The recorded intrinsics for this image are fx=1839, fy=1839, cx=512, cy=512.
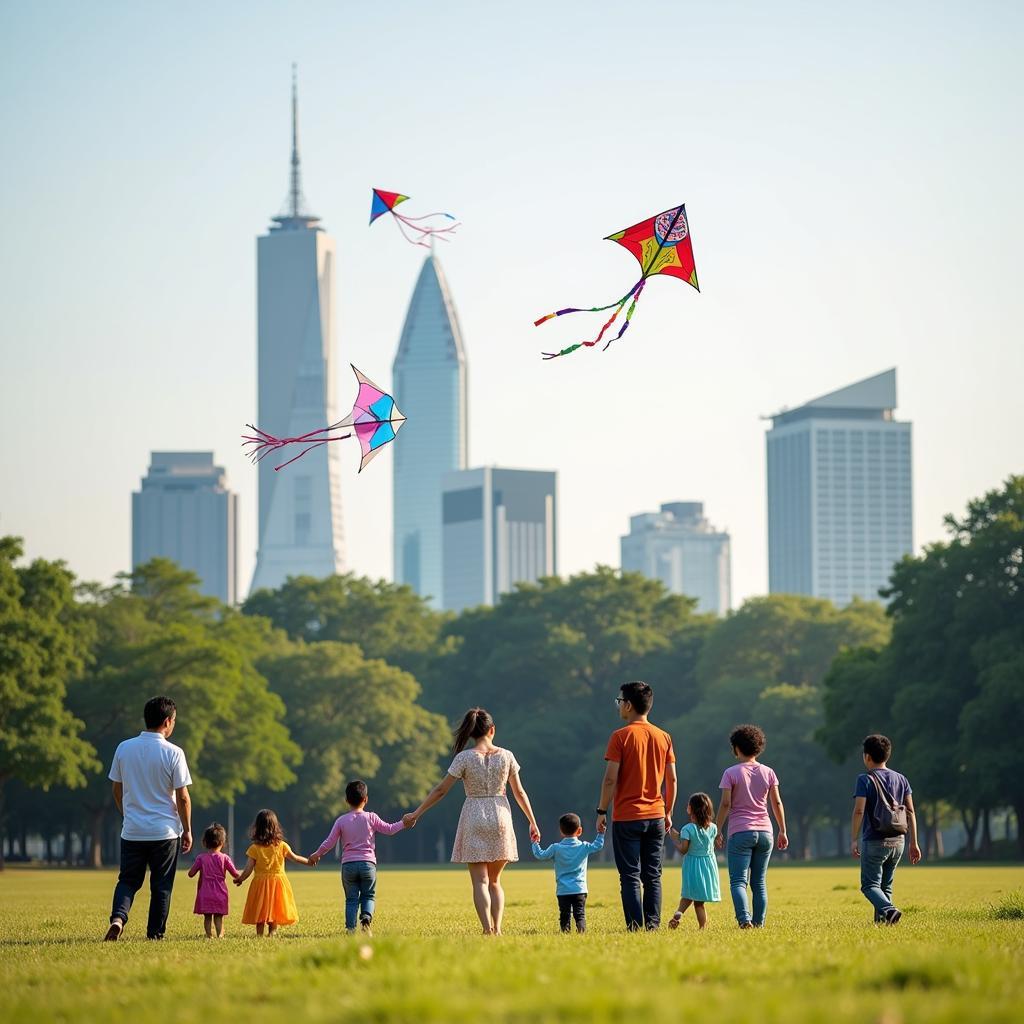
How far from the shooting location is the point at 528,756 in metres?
87.5

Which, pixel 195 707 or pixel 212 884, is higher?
pixel 195 707

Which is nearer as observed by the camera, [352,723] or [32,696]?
[32,696]

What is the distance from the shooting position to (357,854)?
16188mm

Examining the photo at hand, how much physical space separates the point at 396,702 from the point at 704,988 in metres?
75.5

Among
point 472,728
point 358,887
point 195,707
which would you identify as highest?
point 195,707

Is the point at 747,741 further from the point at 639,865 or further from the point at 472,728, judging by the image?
the point at 472,728

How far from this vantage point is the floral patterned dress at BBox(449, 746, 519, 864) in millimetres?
14289

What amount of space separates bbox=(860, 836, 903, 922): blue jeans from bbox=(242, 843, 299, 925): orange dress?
17.3 feet

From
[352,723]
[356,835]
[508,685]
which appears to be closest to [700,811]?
[356,835]

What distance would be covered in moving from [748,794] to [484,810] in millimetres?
2395

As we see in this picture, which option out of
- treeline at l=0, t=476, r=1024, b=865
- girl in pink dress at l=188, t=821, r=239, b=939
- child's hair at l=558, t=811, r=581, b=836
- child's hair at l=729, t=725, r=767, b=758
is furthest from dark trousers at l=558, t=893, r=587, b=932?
treeline at l=0, t=476, r=1024, b=865

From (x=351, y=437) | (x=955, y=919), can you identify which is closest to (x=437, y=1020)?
(x=955, y=919)

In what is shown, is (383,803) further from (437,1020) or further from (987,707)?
(437,1020)

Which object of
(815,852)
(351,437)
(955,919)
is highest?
(351,437)
